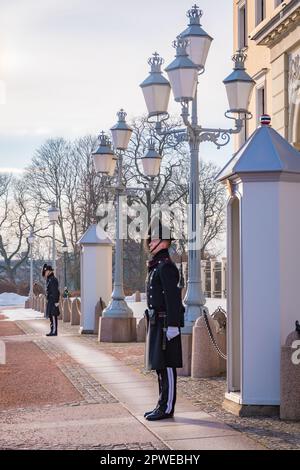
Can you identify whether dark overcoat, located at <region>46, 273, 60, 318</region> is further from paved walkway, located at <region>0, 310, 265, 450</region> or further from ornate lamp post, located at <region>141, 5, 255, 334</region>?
paved walkway, located at <region>0, 310, 265, 450</region>

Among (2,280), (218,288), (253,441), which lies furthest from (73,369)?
(2,280)

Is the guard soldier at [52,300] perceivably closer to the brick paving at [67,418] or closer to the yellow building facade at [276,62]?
the yellow building facade at [276,62]

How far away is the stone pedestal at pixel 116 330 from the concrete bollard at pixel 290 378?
38.9 feet

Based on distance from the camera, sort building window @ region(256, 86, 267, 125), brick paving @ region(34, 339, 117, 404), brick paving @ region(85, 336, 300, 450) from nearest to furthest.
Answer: brick paving @ region(85, 336, 300, 450) → brick paving @ region(34, 339, 117, 404) → building window @ region(256, 86, 267, 125)

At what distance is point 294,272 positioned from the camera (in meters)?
9.36

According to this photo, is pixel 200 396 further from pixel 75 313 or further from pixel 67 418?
pixel 75 313

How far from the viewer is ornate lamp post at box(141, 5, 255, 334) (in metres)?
13.3

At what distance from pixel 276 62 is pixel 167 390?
1618cm

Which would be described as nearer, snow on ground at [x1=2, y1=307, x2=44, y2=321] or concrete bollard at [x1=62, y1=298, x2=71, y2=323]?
concrete bollard at [x1=62, y1=298, x2=71, y2=323]

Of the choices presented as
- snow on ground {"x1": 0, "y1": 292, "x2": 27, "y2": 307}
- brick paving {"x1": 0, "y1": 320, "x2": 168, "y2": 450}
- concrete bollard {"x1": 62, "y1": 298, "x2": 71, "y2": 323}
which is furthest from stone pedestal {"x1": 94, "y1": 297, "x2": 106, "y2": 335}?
snow on ground {"x1": 0, "y1": 292, "x2": 27, "y2": 307}

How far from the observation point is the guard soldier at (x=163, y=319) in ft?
29.5

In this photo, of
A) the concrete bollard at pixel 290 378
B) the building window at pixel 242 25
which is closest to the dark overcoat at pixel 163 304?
the concrete bollard at pixel 290 378

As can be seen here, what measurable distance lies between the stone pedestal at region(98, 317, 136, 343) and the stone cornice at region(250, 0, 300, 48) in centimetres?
838

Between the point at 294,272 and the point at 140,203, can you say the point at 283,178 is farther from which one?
the point at 140,203
